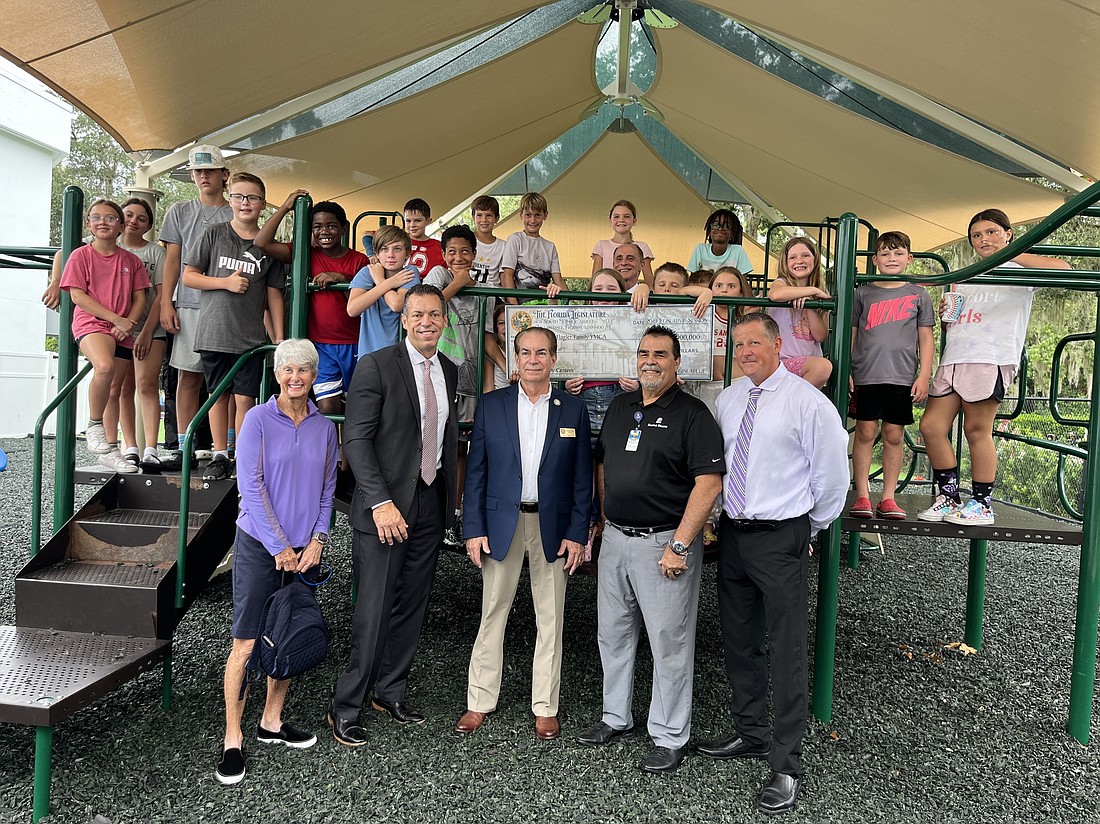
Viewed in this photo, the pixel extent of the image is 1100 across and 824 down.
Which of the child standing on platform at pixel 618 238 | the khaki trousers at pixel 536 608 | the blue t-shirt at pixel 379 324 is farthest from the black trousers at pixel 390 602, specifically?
the child standing on platform at pixel 618 238

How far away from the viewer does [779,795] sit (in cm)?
357

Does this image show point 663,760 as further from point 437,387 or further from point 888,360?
point 888,360

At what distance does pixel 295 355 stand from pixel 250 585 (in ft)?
3.50

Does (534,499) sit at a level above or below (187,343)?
below

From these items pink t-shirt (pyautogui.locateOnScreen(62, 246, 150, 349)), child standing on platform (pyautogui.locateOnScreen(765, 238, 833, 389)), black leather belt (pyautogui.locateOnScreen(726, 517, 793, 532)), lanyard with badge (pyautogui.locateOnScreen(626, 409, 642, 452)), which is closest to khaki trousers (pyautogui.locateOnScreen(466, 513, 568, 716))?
lanyard with badge (pyautogui.locateOnScreen(626, 409, 642, 452))

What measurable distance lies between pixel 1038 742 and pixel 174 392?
249 inches

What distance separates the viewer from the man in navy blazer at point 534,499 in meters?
4.05

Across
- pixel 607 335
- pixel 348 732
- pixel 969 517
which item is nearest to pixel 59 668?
pixel 348 732

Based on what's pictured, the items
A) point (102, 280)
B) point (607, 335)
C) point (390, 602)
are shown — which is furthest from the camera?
point (102, 280)

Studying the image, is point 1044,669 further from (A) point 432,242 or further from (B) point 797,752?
(A) point 432,242

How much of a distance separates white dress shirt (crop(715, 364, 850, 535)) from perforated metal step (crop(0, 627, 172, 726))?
282 centimetres

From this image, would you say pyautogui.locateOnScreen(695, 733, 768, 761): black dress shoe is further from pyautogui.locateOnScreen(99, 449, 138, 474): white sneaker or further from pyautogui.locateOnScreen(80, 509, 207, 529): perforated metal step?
pyautogui.locateOnScreen(99, 449, 138, 474): white sneaker

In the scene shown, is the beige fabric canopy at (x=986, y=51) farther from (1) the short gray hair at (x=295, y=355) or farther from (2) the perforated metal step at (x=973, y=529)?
(1) the short gray hair at (x=295, y=355)

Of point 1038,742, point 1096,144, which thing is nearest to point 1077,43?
point 1096,144
